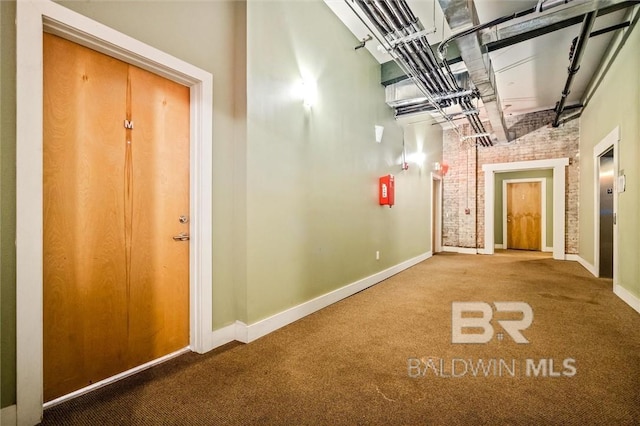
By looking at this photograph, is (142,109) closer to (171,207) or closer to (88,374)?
(171,207)

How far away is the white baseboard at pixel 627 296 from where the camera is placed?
3197mm

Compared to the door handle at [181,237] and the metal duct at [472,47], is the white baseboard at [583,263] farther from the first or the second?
the door handle at [181,237]

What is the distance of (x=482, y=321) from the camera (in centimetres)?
299

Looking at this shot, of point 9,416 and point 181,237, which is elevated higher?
point 181,237

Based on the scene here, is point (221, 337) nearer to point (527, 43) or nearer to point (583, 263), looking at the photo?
point (527, 43)

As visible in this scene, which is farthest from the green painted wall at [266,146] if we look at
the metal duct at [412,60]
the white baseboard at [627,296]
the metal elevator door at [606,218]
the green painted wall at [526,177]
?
the green painted wall at [526,177]

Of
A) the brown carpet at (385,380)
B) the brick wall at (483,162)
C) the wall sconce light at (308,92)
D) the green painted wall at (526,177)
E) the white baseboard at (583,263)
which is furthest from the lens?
the green painted wall at (526,177)

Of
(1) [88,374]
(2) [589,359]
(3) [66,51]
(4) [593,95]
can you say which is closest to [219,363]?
(1) [88,374]

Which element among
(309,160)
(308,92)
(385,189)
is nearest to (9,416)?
(309,160)

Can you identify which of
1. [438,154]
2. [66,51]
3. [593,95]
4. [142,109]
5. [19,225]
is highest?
[593,95]

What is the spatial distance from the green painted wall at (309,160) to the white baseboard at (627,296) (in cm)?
296

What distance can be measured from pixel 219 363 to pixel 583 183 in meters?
7.60

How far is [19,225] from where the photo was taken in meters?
1.46

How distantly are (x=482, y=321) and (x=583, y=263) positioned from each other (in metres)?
4.99
